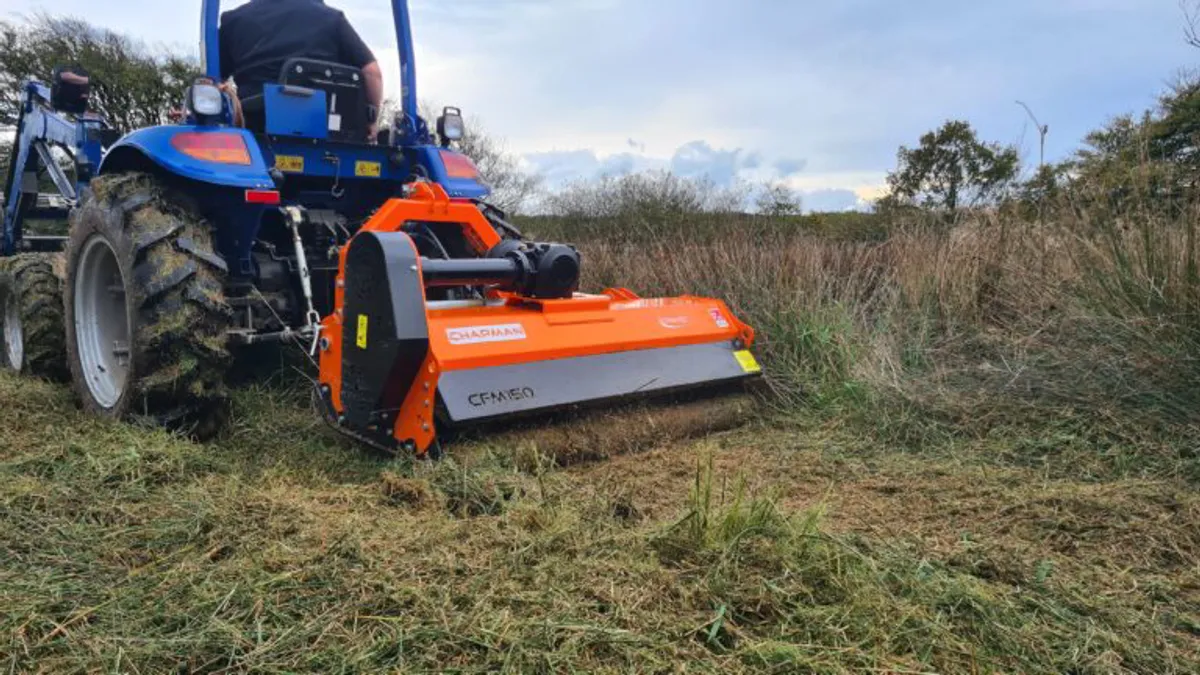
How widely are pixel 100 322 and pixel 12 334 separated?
153 centimetres

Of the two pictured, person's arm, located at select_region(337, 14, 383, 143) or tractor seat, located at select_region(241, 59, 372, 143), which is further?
person's arm, located at select_region(337, 14, 383, 143)

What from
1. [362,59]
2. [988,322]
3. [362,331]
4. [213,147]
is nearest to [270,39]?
[362,59]

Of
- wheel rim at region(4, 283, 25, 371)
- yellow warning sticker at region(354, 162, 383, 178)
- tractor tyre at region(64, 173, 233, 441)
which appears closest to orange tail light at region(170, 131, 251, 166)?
tractor tyre at region(64, 173, 233, 441)

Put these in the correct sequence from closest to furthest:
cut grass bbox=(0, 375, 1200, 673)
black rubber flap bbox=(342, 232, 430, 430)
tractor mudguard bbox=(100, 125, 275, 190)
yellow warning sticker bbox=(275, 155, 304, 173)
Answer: cut grass bbox=(0, 375, 1200, 673) < black rubber flap bbox=(342, 232, 430, 430) < tractor mudguard bbox=(100, 125, 275, 190) < yellow warning sticker bbox=(275, 155, 304, 173)

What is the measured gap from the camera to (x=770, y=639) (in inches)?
71.6

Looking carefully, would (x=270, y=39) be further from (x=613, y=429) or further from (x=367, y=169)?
(x=613, y=429)

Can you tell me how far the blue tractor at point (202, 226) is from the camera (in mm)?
3516

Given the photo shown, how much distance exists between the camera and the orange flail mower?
3191mm

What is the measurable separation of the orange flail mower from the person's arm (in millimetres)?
967

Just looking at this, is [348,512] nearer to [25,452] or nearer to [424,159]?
[25,452]

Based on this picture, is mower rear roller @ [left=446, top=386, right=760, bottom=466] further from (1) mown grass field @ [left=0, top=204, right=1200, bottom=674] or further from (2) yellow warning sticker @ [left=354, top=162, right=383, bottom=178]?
(2) yellow warning sticker @ [left=354, top=162, right=383, bottom=178]

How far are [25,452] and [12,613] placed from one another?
1682 millimetres

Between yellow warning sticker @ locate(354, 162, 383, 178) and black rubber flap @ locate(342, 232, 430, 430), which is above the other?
yellow warning sticker @ locate(354, 162, 383, 178)

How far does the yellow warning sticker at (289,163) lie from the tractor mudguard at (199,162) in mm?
415
